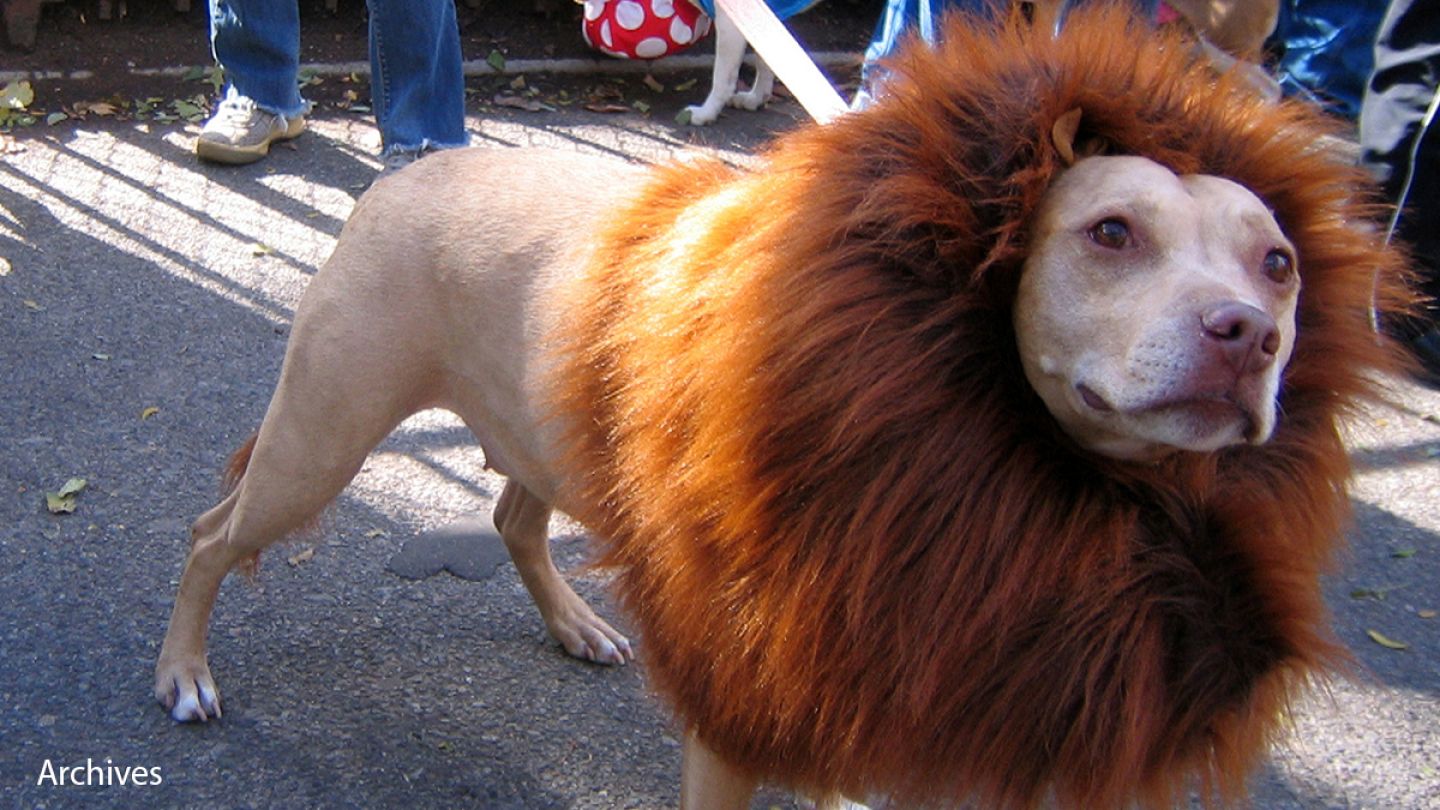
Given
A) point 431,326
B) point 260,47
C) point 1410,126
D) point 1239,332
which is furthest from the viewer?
point 260,47

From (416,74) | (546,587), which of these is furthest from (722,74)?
(546,587)

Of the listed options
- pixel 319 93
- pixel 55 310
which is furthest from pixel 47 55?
pixel 55 310

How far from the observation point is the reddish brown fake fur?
65.2 inches

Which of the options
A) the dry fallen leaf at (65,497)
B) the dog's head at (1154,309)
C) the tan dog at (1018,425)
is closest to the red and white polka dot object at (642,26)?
the dry fallen leaf at (65,497)

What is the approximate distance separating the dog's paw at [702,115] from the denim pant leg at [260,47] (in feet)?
6.24

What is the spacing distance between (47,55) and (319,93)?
1.33 meters

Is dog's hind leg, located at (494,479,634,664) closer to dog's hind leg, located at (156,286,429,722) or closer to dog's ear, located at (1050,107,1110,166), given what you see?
dog's hind leg, located at (156,286,429,722)

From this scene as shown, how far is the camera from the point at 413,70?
455 centimetres

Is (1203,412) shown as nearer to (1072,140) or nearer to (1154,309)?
(1154,309)

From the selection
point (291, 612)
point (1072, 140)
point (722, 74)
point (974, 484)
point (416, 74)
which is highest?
point (1072, 140)

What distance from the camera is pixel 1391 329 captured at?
245cm

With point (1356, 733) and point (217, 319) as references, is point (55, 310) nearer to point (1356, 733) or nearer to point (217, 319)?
point (217, 319)

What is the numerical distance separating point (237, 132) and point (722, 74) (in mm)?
2331

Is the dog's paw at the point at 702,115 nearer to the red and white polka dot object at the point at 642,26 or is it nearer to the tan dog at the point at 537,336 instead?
the red and white polka dot object at the point at 642,26
